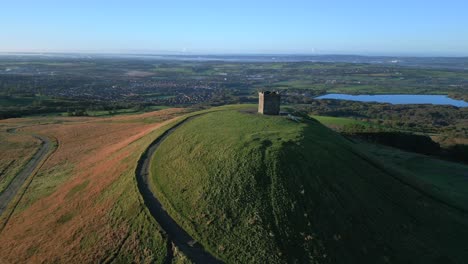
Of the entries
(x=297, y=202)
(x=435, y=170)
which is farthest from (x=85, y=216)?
(x=435, y=170)

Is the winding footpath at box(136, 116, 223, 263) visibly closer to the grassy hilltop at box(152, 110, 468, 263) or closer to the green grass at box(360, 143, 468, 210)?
the grassy hilltop at box(152, 110, 468, 263)

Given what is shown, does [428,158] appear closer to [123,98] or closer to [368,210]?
[368,210]

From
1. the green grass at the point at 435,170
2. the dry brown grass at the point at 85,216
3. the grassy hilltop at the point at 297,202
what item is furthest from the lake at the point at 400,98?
the dry brown grass at the point at 85,216

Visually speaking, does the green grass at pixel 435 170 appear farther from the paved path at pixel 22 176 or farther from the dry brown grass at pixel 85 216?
the paved path at pixel 22 176

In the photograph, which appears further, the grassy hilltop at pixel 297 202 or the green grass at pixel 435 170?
the green grass at pixel 435 170

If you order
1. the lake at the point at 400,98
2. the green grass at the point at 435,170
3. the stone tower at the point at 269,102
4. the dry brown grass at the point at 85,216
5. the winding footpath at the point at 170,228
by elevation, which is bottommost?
the lake at the point at 400,98

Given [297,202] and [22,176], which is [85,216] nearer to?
[297,202]
